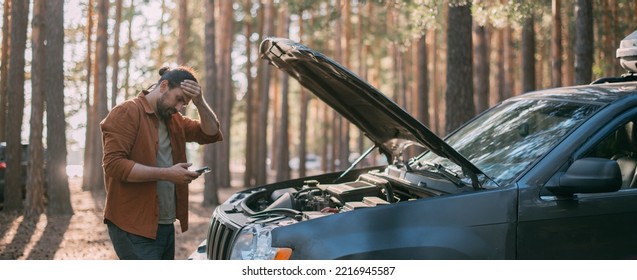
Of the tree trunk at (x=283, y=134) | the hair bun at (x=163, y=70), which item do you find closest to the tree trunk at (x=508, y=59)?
the tree trunk at (x=283, y=134)

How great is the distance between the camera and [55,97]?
1484 centimetres

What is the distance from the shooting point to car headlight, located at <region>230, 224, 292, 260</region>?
3.87 m

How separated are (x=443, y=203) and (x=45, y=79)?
496 inches

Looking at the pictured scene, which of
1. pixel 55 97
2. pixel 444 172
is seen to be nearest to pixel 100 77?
pixel 55 97

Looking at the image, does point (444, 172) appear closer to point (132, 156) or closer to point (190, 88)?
point (190, 88)

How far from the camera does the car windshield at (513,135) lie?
446 cm

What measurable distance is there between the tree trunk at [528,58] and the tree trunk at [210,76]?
8300 millimetres

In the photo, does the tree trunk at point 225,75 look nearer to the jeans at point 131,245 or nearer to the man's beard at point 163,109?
the man's beard at point 163,109

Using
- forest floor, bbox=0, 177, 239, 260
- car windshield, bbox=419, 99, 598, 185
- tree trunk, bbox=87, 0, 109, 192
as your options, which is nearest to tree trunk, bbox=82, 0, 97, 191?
tree trunk, bbox=87, 0, 109, 192

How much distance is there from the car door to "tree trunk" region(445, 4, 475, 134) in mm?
8599

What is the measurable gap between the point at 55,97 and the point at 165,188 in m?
10.6

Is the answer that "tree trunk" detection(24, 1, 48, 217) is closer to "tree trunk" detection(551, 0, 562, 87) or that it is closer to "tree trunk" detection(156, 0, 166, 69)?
A: "tree trunk" detection(551, 0, 562, 87)
